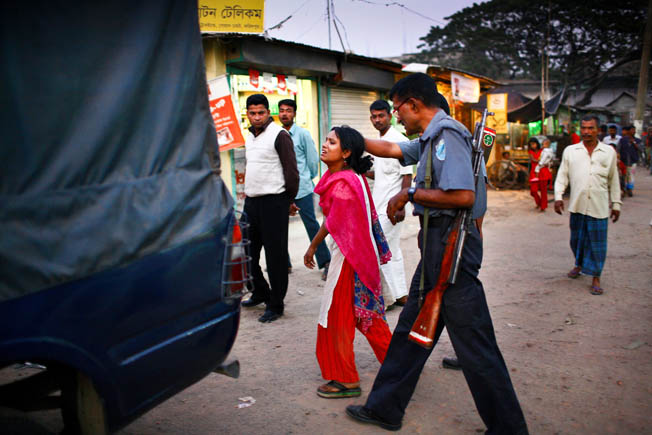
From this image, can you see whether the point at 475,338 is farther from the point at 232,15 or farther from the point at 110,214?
the point at 232,15

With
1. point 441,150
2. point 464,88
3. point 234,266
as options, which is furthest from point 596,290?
point 464,88

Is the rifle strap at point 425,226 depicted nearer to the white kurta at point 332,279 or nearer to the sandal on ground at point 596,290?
the white kurta at point 332,279

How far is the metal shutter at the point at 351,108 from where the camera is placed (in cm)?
1138

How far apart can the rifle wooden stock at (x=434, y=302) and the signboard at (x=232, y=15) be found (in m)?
5.30

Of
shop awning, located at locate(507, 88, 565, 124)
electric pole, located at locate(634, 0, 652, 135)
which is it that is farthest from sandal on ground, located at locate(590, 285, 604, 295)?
electric pole, located at locate(634, 0, 652, 135)

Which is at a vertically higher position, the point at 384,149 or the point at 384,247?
the point at 384,149

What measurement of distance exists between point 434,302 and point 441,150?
2.47ft

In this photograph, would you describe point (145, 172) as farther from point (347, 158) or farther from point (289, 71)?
point (289, 71)

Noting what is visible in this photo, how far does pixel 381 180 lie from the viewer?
5.26 meters

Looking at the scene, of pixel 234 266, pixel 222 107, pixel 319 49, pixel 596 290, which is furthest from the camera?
pixel 319 49

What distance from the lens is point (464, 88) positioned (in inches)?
608

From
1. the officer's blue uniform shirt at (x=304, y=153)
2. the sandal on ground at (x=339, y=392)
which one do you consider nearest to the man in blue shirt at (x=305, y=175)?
the officer's blue uniform shirt at (x=304, y=153)

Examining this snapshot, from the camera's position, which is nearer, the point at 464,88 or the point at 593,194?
the point at 593,194

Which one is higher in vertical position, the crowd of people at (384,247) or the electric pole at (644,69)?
the electric pole at (644,69)
